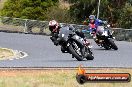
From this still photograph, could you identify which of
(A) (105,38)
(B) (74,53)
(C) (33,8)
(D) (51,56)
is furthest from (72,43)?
(C) (33,8)

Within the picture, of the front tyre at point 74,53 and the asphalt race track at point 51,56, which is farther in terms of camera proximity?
the front tyre at point 74,53

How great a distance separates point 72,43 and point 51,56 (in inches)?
147

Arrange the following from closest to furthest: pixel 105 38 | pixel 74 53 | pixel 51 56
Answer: pixel 74 53 < pixel 51 56 < pixel 105 38

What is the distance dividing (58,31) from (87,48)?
1.53 meters

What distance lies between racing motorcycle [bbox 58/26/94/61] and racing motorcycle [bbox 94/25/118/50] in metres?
6.92

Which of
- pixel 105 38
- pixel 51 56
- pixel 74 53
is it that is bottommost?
pixel 105 38

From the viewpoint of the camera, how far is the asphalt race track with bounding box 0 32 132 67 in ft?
61.2

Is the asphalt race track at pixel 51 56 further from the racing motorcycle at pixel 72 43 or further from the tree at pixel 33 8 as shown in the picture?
the tree at pixel 33 8

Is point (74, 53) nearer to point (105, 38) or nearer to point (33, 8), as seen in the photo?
point (105, 38)

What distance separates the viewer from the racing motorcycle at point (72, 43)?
62.8 feet

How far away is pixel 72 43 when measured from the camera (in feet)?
64.3

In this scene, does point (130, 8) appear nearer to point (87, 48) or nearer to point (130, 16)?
point (130, 16)

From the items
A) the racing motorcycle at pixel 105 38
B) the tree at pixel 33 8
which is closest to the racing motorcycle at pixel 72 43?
the racing motorcycle at pixel 105 38

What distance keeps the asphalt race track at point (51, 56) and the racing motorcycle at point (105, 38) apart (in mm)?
344
